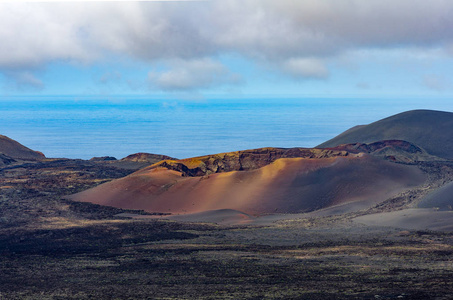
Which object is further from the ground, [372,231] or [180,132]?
[180,132]

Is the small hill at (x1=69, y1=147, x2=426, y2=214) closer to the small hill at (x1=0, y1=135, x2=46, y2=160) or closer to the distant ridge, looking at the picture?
the distant ridge

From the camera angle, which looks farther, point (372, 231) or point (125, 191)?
point (125, 191)

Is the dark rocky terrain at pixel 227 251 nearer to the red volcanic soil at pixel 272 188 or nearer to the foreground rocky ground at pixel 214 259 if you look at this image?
the foreground rocky ground at pixel 214 259

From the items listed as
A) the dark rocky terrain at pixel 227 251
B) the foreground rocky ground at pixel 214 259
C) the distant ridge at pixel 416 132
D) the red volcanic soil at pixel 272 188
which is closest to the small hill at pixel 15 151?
the dark rocky terrain at pixel 227 251

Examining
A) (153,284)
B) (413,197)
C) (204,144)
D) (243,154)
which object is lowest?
(153,284)

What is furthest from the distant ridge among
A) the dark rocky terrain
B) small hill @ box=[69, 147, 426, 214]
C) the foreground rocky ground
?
the foreground rocky ground

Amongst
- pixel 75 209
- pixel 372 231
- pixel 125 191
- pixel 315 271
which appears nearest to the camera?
pixel 315 271

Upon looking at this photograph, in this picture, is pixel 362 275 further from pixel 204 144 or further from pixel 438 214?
pixel 204 144

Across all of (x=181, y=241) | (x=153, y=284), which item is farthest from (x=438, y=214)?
(x=153, y=284)

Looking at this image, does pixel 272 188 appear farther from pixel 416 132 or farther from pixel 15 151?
pixel 15 151
